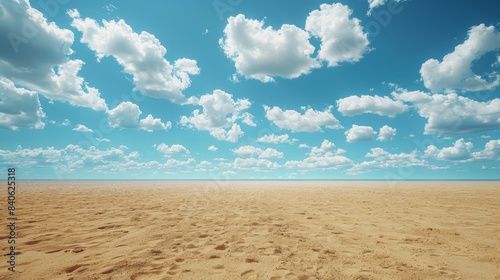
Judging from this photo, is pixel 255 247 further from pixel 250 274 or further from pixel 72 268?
pixel 72 268

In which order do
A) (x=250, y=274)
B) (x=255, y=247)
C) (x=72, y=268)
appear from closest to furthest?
(x=250, y=274), (x=72, y=268), (x=255, y=247)

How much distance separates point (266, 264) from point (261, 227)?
3578 millimetres

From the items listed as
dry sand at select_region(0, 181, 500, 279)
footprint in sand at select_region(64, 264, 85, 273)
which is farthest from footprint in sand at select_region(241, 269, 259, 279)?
footprint in sand at select_region(64, 264, 85, 273)

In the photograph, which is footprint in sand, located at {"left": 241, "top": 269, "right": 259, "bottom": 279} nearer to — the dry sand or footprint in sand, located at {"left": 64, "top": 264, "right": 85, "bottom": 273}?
the dry sand

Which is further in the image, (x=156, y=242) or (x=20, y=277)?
(x=156, y=242)

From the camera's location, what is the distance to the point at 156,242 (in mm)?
7258

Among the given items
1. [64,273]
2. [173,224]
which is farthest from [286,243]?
[64,273]

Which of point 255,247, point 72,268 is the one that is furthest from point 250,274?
point 72,268

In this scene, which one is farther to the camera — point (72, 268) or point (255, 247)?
point (255, 247)

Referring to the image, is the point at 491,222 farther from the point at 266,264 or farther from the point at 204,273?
the point at 204,273

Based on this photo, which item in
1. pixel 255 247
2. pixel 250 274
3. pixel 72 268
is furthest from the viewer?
pixel 255 247

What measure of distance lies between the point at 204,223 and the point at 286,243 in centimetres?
402

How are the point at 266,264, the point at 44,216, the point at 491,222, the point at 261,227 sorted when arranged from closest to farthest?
the point at 266,264 → the point at 261,227 → the point at 491,222 → the point at 44,216

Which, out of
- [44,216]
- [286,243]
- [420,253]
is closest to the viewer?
[420,253]
